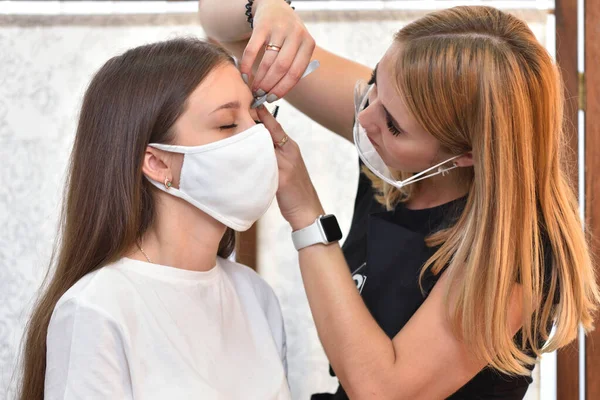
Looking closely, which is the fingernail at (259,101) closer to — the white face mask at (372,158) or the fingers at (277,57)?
the fingers at (277,57)

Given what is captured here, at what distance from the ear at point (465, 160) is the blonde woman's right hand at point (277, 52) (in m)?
0.39

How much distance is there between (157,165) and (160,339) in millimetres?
327

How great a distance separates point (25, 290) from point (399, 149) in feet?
4.61

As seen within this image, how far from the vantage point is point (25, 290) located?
86.3 inches

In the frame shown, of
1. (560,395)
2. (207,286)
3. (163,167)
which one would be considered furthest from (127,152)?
(560,395)

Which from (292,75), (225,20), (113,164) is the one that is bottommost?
(113,164)

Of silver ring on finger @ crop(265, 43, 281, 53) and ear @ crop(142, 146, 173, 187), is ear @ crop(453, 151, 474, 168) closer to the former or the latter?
silver ring on finger @ crop(265, 43, 281, 53)

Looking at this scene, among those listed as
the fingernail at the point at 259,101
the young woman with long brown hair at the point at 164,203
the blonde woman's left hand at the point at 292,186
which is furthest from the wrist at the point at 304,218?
the fingernail at the point at 259,101

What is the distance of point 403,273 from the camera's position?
151cm

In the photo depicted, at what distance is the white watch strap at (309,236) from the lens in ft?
4.72

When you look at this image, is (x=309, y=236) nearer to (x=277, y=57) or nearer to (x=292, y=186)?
(x=292, y=186)

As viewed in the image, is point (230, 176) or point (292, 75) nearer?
point (230, 176)

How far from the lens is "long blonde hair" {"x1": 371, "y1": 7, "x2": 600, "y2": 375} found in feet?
4.33

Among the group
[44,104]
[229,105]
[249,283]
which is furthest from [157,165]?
[44,104]
